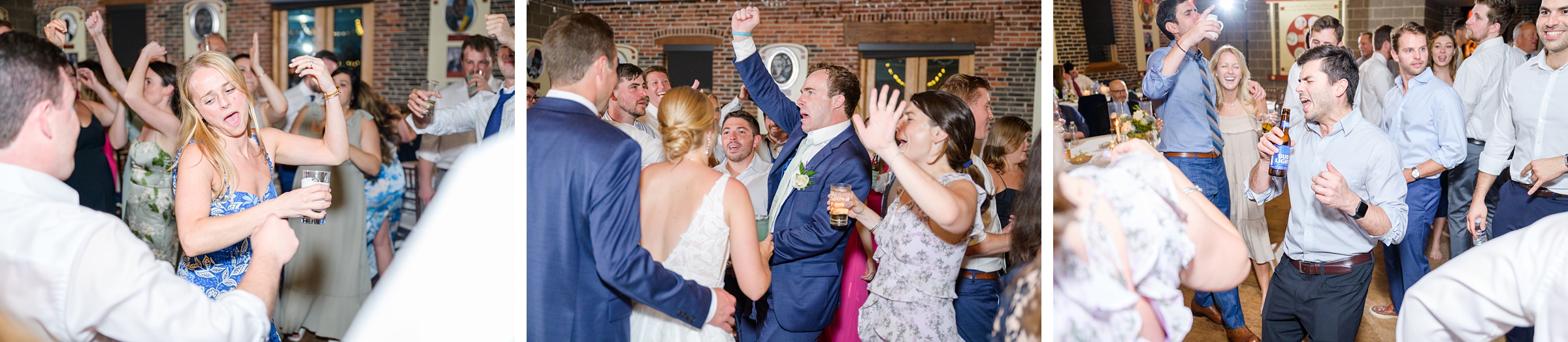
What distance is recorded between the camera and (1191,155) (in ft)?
9.66

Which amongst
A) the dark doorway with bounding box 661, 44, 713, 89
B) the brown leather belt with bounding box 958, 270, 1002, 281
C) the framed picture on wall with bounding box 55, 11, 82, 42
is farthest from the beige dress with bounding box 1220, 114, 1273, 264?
the framed picture on wall with bounding box 55, 11, 82, 42

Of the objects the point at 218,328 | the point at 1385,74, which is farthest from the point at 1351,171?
the point at 218,328

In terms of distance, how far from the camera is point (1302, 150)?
274 cm

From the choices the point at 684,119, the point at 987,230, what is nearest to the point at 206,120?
the point at 684,119

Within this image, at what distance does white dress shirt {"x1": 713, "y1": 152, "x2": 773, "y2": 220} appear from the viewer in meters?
3.16

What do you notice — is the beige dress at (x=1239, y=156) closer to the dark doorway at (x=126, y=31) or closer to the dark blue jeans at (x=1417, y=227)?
the dark blue jeans at (x=1417, y=227)

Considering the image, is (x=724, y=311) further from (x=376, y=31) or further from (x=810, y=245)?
(x=376, y=31)

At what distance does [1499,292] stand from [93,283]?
2880mm

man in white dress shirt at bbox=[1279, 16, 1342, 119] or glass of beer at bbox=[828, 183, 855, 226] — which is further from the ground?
man in white dress shirt at bbox=[1279, 16, 1342, 119]

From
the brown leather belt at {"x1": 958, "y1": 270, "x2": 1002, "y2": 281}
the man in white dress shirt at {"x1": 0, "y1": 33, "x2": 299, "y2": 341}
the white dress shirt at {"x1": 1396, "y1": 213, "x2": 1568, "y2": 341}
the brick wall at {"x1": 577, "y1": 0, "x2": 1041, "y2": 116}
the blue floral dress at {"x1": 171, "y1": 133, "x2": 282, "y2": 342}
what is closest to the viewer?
the white dress shirt at {"x1": 1396, "y1": 213, "x2": 1568, "y2": 341}

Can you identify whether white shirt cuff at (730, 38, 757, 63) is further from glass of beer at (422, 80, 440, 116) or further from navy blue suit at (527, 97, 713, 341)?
glass of beer at (422, 80, 440, 116)

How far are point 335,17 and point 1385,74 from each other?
7.66 metres

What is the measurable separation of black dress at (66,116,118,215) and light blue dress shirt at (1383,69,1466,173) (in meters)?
5.56

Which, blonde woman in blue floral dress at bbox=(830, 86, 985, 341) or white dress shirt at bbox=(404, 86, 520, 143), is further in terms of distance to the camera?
white dress shirt at bbox=(404, 86, 520, 143)
